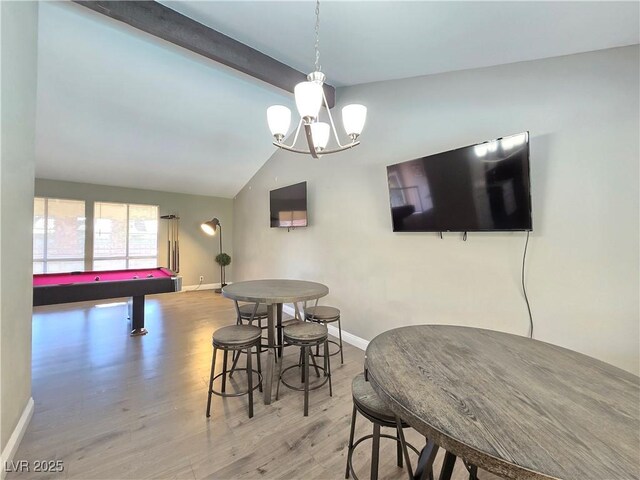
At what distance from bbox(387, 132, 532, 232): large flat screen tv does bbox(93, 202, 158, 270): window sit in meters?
5.55

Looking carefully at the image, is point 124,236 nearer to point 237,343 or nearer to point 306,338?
point 237,343

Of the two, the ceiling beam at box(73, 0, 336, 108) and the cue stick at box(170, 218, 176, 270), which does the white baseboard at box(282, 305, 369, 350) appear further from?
the cue stick at box(170, 218, 176, 270)

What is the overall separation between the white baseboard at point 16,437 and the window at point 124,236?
4.24 m

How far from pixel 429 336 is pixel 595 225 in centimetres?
139

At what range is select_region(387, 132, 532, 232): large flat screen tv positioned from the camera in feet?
6.19

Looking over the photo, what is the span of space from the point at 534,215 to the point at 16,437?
367cm

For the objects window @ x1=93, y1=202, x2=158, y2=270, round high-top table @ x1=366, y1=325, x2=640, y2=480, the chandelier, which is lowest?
round high-top table @ x1=366, y1=325, x2=640, y2=480

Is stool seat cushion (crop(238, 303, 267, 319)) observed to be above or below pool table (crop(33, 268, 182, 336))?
below

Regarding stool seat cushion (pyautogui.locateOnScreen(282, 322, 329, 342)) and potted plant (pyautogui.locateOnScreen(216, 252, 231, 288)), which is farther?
potted plant (pyautogui.locateOnScreen(216, 252, 231, 288))

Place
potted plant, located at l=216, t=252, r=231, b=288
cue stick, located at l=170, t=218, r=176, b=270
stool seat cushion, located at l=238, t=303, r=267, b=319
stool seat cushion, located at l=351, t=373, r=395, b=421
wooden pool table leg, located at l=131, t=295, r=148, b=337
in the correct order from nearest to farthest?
stool seat cushion, located at l=351, t=373, r=395, b=421, stool seat cushion, located at l=238, t=303, r=267, b=319, wooden pool table leg, located at l=131, t=295, r=148, b=337, cue stick, located at l=170, t=218, r=176, b=270, potted plant, located at l=216, t=252, r=231, b=288

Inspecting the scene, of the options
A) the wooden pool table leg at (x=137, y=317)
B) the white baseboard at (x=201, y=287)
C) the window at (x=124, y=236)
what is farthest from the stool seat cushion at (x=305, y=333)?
the window at (x=124, y=236)

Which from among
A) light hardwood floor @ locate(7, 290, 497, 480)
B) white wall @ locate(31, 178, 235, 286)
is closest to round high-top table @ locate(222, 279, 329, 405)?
light hardwood floor @ locate(7, 290, 497, 480)

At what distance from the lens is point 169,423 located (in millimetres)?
1872

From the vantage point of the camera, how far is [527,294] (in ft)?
6.61
